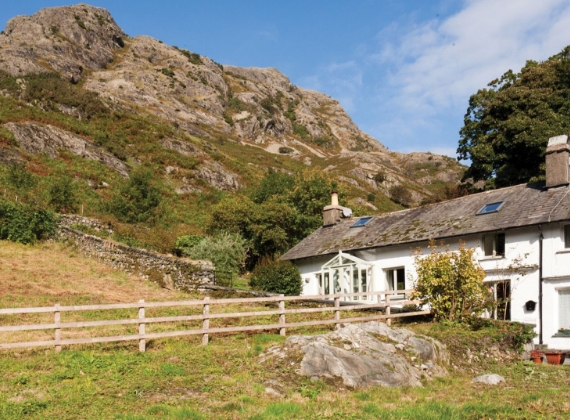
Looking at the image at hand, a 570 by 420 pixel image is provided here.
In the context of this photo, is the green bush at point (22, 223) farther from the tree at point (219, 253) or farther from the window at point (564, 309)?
the window at point (564, 309)

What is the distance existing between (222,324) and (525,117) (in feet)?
79.8

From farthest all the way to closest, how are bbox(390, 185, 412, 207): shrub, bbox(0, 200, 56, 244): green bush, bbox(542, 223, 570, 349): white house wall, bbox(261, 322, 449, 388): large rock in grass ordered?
1. bbox(390, 185, 412, 207): shrub
2. bbox(0, 200, 56, 244): green bush
3. bbox(542, 223, 570, 349): white house wall
4. bbox(261, 322, 449, 388): large rock in grass

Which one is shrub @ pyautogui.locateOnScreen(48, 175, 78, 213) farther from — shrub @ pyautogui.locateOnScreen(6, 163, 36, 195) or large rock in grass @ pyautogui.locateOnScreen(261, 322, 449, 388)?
large rock in grass @ pyautogui.locateOnScreen(261, 322, 449, 388)

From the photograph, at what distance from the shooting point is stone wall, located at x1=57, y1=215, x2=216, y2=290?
26.4m

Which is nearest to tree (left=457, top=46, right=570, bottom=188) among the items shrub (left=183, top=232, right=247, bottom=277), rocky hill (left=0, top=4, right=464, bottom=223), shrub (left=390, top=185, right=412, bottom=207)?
rocky hill (left=0, top=4, right=464, bottom=223)

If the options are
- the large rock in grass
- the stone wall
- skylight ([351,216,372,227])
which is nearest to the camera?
the large rock in grass

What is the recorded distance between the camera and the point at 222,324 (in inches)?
696

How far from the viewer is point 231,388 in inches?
387

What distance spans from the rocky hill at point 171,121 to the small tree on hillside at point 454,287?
1153 inches

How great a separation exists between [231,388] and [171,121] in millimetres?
88778

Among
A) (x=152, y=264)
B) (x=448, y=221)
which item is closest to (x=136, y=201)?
(x=152, y=264)

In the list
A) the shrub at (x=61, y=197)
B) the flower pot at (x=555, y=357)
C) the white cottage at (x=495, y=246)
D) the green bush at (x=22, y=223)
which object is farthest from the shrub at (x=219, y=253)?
the flower pot at (x=555, y=357)

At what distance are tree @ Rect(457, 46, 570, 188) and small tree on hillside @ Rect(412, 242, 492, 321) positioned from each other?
14781mm

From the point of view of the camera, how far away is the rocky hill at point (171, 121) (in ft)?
178
